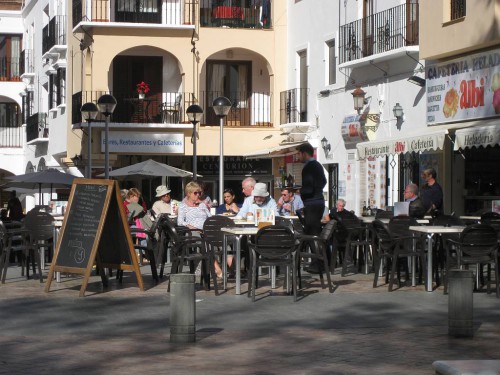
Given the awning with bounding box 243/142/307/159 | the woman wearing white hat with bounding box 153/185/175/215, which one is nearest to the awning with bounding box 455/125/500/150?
the woman wearing white hat with bounding box 153/185/175/215

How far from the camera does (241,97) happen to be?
4253 cm

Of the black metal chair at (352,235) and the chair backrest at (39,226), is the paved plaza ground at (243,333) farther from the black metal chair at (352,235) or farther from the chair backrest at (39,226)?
the black metal chair at (352,235)

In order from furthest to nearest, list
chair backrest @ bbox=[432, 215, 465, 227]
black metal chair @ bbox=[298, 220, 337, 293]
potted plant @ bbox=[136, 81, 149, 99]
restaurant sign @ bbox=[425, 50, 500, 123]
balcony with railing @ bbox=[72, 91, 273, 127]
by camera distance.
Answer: potted plant @ bbox=[136, 81, 149, 99] → balcony with railing @ bbox=[72, 91, 273, 127] → restaurant sign @ bbox=[425, 50, 500, 123] → chair backrest @ bbox=[432, 215, 465, 227] → black metal chair @ bbox=[298, 220, 337, 293]

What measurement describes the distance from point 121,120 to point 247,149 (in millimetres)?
4304

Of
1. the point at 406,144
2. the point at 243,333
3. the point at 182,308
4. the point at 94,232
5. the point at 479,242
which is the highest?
the point at 406,144

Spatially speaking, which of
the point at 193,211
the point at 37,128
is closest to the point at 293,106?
the point at 37,128

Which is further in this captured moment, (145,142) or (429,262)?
(145,142)

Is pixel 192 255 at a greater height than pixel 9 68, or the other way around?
pixel 9 68

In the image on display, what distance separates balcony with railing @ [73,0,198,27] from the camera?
40.9 m

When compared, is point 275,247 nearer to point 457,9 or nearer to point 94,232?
point 94,232

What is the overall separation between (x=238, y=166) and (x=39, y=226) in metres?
22.9

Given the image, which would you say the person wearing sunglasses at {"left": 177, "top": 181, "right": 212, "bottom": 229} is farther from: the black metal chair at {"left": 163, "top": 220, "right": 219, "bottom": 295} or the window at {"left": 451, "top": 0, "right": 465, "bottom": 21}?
the window at {"left": 451, "top": 0, "right": 465, "bottom": 21}

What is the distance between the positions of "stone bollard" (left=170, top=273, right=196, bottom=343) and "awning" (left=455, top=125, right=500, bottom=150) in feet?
39.5

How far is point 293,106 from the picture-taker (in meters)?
38.8
